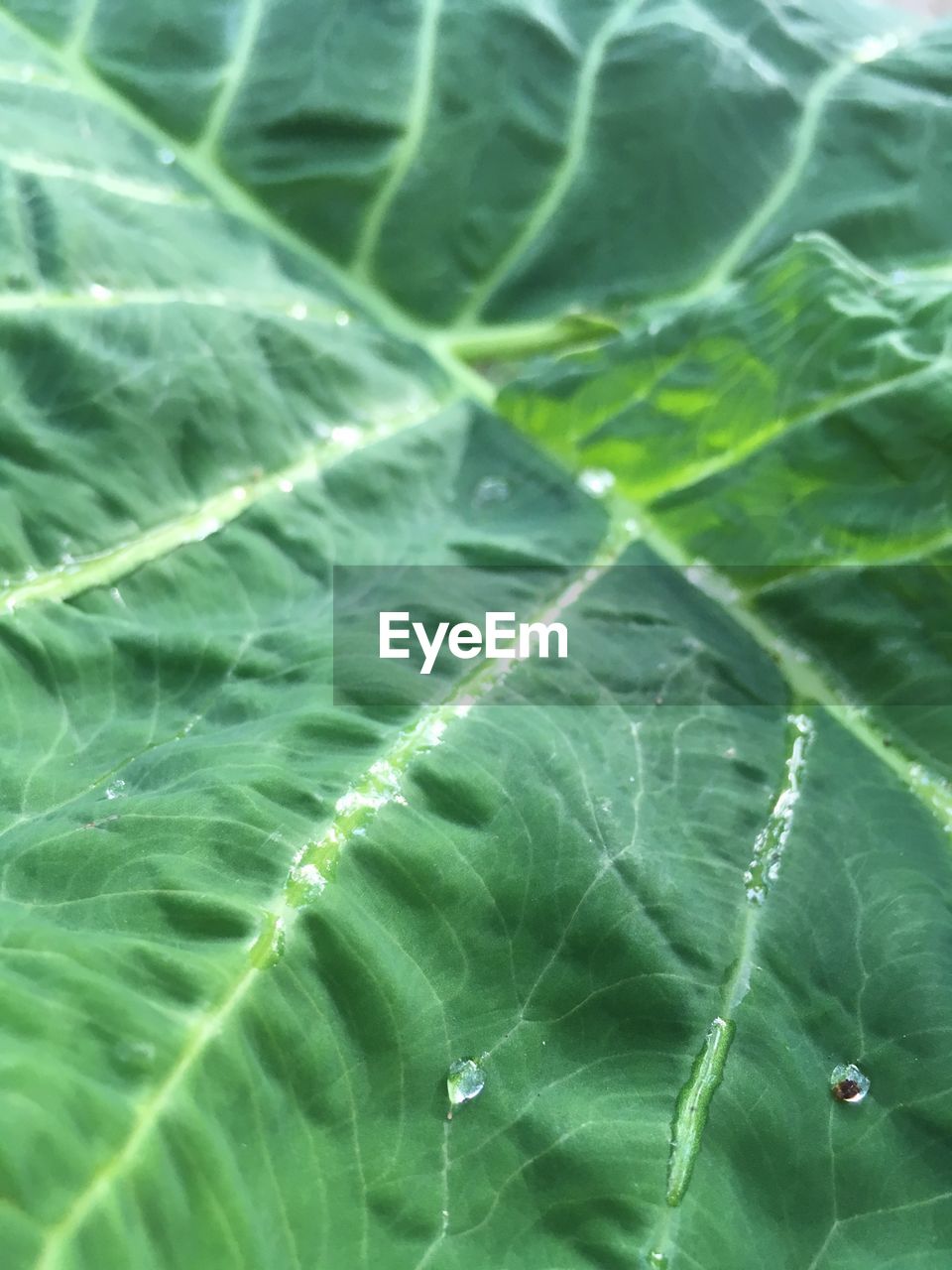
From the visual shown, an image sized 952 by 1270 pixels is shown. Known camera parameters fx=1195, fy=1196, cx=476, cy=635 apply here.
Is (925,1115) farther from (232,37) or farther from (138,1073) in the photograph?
(232,37)

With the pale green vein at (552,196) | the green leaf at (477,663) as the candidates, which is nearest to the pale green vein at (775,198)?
the green leaf at (477,663)

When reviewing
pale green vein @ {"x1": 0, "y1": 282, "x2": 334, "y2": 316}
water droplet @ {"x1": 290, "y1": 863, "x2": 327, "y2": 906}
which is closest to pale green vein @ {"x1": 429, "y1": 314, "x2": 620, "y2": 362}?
pale green vein @ {"x1": 0, "y1": 282, "x2": 334, "y2": 316}

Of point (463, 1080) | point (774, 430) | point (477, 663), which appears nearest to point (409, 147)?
point (774, 430)

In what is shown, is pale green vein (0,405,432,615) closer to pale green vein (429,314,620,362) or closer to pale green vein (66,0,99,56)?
pale green vein (429,314,620,362)

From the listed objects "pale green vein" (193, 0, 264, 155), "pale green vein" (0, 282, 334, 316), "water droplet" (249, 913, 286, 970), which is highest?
"pale green vein" (193, 0, 264, 155)

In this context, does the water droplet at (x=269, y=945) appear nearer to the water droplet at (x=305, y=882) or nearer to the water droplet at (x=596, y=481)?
the water droplet at (x=305, y=882)

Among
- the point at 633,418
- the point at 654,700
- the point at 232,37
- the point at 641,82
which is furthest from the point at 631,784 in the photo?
the point at 232,37
